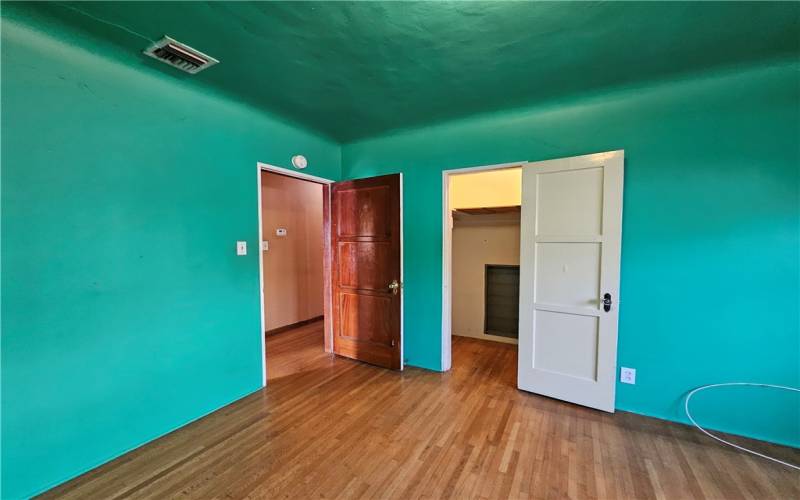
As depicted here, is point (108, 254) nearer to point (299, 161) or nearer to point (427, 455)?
point (299, 161)

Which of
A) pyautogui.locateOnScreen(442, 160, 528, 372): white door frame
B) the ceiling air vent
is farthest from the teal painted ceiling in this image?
pyautogui.locateOnScreen(442, 160, 528, 372): white door frame

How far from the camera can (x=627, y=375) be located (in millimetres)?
2422

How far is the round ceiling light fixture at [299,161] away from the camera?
3.08 meters

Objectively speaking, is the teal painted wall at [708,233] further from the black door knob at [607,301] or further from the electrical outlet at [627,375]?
the black door knob at [607,301]

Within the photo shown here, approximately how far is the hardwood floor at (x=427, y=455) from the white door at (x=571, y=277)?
0.25 meters

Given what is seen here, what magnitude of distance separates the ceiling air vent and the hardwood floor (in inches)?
99.3

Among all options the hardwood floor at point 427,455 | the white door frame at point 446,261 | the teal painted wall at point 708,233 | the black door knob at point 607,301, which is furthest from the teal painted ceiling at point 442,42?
the hardwood floor at point 427,455

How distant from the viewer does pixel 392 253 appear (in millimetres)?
3217

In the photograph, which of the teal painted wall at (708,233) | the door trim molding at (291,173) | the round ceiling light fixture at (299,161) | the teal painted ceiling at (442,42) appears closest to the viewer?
the teal painted ceiling at (442,42)

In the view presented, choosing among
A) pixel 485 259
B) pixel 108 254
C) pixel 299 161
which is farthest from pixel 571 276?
pixel 108 254

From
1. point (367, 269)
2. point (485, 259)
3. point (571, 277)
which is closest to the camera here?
point (571, 277)

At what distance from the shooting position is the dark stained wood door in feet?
10.6

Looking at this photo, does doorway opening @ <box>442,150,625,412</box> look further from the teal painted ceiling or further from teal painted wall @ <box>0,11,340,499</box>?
teal painted wall @ <box>0,11,340,499</box>

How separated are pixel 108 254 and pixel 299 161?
1.71 meters
